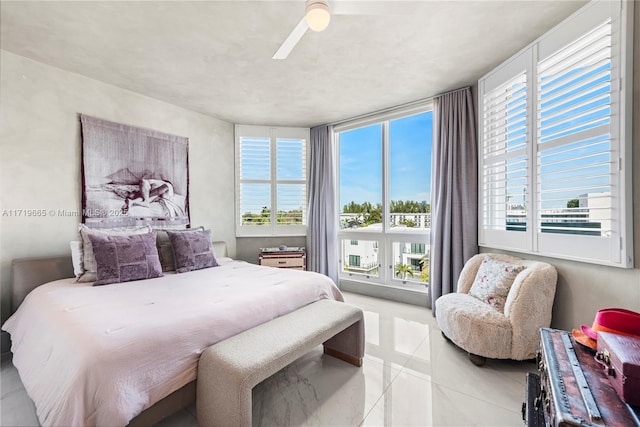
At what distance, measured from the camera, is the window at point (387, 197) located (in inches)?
144

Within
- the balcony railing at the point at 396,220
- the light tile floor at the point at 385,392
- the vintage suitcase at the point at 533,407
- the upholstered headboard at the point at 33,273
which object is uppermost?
the balcony railing at the point at 396,220

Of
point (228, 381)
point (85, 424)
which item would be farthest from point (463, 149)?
point (85, 424)

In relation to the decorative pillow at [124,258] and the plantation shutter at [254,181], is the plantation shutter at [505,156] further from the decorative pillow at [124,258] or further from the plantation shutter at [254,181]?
the decorative pillow at [124,258]

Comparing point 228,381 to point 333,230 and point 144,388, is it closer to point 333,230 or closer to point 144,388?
A: point 144,388

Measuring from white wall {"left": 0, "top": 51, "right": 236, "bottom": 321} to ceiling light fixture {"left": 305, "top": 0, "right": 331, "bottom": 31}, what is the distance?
2618 millimetres

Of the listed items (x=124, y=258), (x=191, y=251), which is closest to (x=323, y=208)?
(x=191, y=251)

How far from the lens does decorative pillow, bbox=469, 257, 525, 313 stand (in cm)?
231

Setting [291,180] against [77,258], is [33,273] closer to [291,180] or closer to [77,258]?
[77,258]

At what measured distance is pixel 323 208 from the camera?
170 inches

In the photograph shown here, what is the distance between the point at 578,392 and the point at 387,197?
3126mm

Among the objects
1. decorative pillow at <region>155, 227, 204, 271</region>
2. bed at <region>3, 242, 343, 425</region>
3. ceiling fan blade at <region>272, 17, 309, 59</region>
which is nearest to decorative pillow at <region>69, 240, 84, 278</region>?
bed at <region>3, 242, 343, 425</region>

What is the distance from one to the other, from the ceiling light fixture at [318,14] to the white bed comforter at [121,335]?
1774mm

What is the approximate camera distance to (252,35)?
2.15 metres

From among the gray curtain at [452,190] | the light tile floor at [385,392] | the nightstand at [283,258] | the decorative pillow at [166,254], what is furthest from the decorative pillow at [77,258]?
the gray curtain at [452,190]
